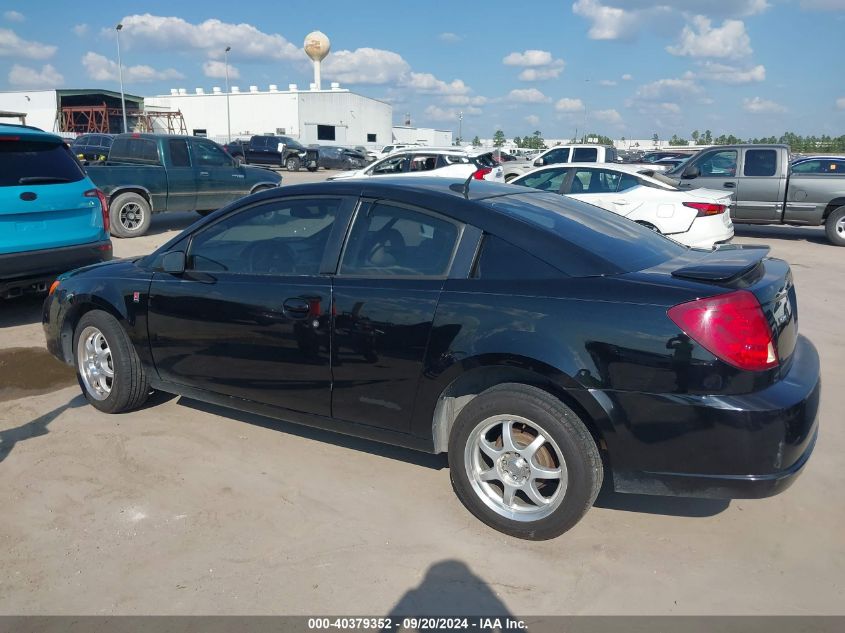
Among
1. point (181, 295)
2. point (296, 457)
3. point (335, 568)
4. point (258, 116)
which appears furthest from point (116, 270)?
point (258, 116)

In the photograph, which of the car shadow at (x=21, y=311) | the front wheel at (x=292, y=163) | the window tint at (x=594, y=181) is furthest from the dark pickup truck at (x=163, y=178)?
the front wheel at (x=292, y=163)

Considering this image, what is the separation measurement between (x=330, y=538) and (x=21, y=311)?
19.1 ft

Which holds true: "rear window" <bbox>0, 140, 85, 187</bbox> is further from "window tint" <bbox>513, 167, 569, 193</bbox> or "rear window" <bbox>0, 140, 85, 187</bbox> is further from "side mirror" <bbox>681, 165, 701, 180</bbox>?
"side mirror" <bbox>681, 165, 701, 180</bbox>

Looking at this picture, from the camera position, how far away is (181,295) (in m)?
4.17

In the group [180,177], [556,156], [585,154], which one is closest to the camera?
[180,177]

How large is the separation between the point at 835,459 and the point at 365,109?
232ft

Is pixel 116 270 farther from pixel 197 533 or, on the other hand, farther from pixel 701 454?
pixel 701 454

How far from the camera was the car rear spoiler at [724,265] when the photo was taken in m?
2.98

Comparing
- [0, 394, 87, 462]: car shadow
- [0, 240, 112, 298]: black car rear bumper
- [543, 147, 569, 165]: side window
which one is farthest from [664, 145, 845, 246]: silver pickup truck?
[0, 394, 87, 462]: car shadow

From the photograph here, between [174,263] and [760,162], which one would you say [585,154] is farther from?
[174,263]

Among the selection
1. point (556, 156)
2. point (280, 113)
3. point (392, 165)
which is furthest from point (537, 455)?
point (280, 113)

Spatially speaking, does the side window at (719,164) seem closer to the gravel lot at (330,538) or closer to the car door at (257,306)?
the gravel lot at (330,538)

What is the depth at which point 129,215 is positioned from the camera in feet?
40.1

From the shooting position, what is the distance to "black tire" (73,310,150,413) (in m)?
4.50
